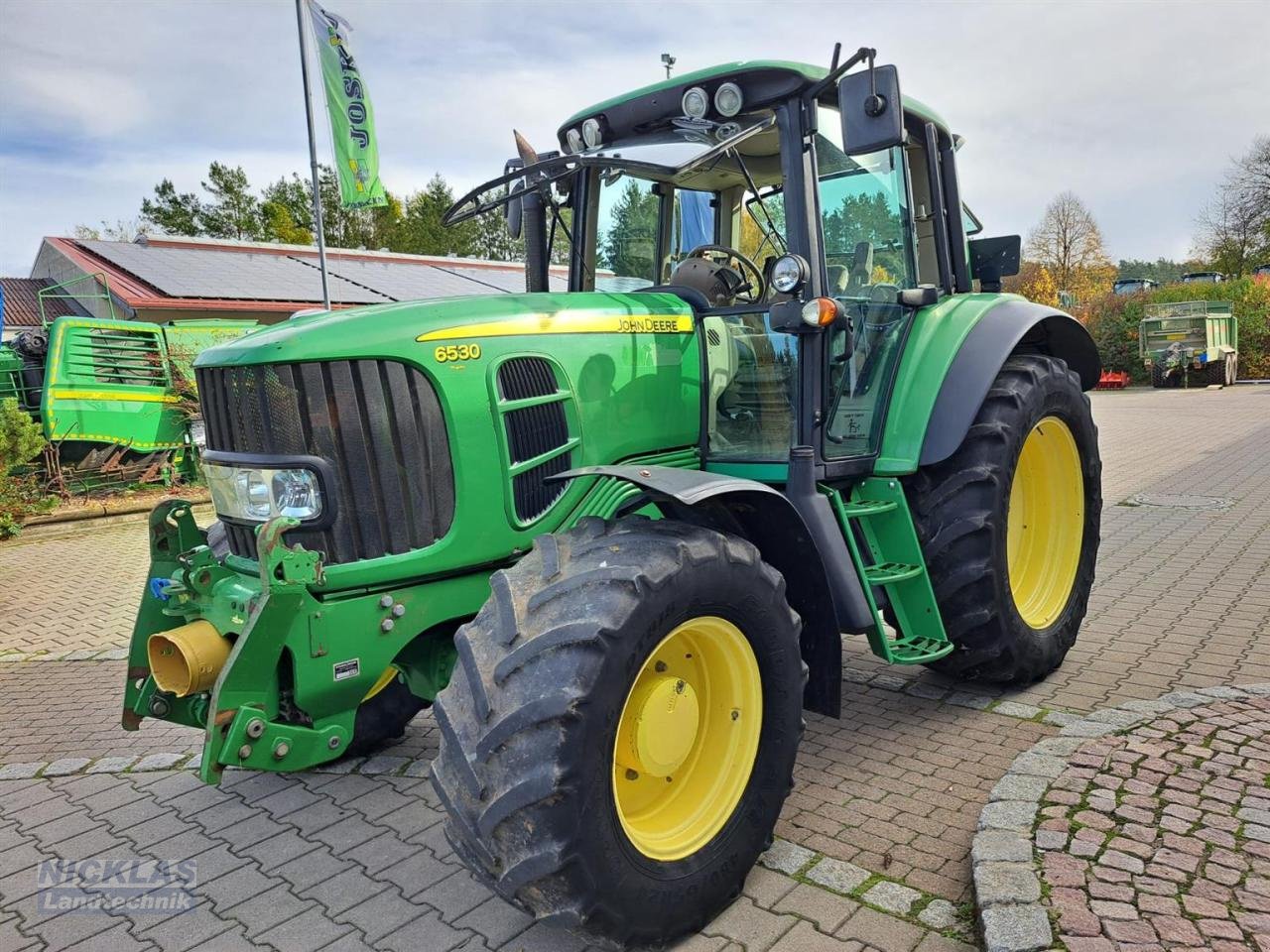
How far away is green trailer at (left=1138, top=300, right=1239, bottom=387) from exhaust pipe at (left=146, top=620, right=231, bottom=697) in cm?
2469

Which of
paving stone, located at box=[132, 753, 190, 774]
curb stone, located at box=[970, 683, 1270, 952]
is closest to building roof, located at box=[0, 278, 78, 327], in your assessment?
paving stone, located at box=[132, 753, 190, 774]

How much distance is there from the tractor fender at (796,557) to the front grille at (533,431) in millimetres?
198

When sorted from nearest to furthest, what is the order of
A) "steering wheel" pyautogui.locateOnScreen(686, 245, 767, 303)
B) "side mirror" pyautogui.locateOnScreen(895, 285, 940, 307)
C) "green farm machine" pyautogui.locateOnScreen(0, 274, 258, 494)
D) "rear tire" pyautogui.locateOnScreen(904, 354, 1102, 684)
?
"rear tire" pyautogui.locateOnScreen(904, 354, 1102, 684) → "steering wheel" pyautogui.locateOnScreen(686, 245, 767, 303) → "side mirror" pyautogui.locateOnScreen(895, 285, 940, 307) → "green farm machine" pyautogui.locateOnScreen(0, 274, 258, 494)

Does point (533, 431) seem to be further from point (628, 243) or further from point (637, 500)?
point (628, 243)

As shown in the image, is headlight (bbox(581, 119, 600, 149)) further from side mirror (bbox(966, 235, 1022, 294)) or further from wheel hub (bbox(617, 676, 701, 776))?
wheel hub (bbox(617, 676, 701, 776))

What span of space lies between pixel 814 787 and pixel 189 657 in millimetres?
2197

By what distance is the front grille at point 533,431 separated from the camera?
→ 2.93m

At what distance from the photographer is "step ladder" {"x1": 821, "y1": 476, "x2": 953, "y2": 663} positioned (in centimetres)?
358

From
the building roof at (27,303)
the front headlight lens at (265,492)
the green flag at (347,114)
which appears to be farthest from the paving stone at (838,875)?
the building roof at (27,303)

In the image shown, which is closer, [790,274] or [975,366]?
[790,274]

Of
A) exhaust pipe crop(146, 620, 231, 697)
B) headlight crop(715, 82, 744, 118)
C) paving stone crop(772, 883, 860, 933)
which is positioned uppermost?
headlight crop(715, 82, 744, 118)

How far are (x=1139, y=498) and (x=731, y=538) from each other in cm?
778

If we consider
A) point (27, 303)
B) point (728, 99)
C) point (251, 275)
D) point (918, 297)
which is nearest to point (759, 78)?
point (728, 99)

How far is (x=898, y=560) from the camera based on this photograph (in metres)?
3.70
